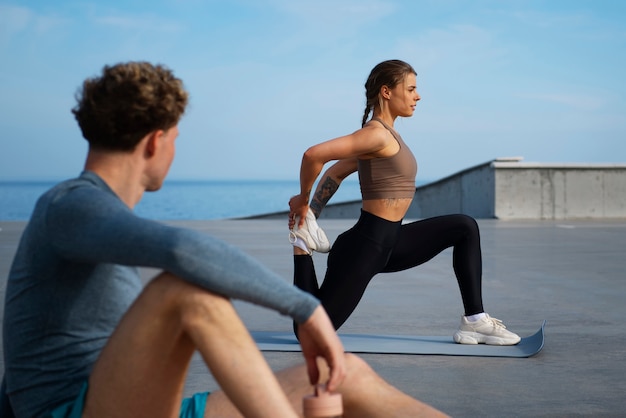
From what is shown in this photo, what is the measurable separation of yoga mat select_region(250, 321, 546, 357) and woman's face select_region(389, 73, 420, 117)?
1235mm

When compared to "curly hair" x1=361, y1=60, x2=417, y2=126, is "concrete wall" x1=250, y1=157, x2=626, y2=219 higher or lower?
lower

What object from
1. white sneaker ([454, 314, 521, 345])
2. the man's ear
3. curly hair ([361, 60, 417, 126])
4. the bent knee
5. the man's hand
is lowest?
white sneaker ([454, 314, 521, 345])

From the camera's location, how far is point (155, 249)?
1.88 metres

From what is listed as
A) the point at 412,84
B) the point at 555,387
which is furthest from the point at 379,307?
the point at 555,387

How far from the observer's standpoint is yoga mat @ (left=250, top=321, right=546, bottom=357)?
492 centimetres

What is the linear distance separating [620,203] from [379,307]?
14.2 metres

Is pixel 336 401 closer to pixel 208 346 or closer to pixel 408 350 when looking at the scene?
pixel 208 346

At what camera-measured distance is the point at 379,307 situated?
6828 mm

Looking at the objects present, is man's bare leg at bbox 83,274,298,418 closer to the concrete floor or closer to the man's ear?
the man's ear

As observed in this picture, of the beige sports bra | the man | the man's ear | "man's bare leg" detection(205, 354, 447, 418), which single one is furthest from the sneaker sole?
the man's ear

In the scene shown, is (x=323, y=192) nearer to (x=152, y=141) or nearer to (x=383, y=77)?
(x=383, y=77)

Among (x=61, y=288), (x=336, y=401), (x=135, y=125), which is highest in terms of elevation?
(x=135, y=125)

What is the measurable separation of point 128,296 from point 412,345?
3.14m

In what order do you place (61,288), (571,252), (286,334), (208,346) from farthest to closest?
(571,252), (286,334), (61,288), (208,346)
